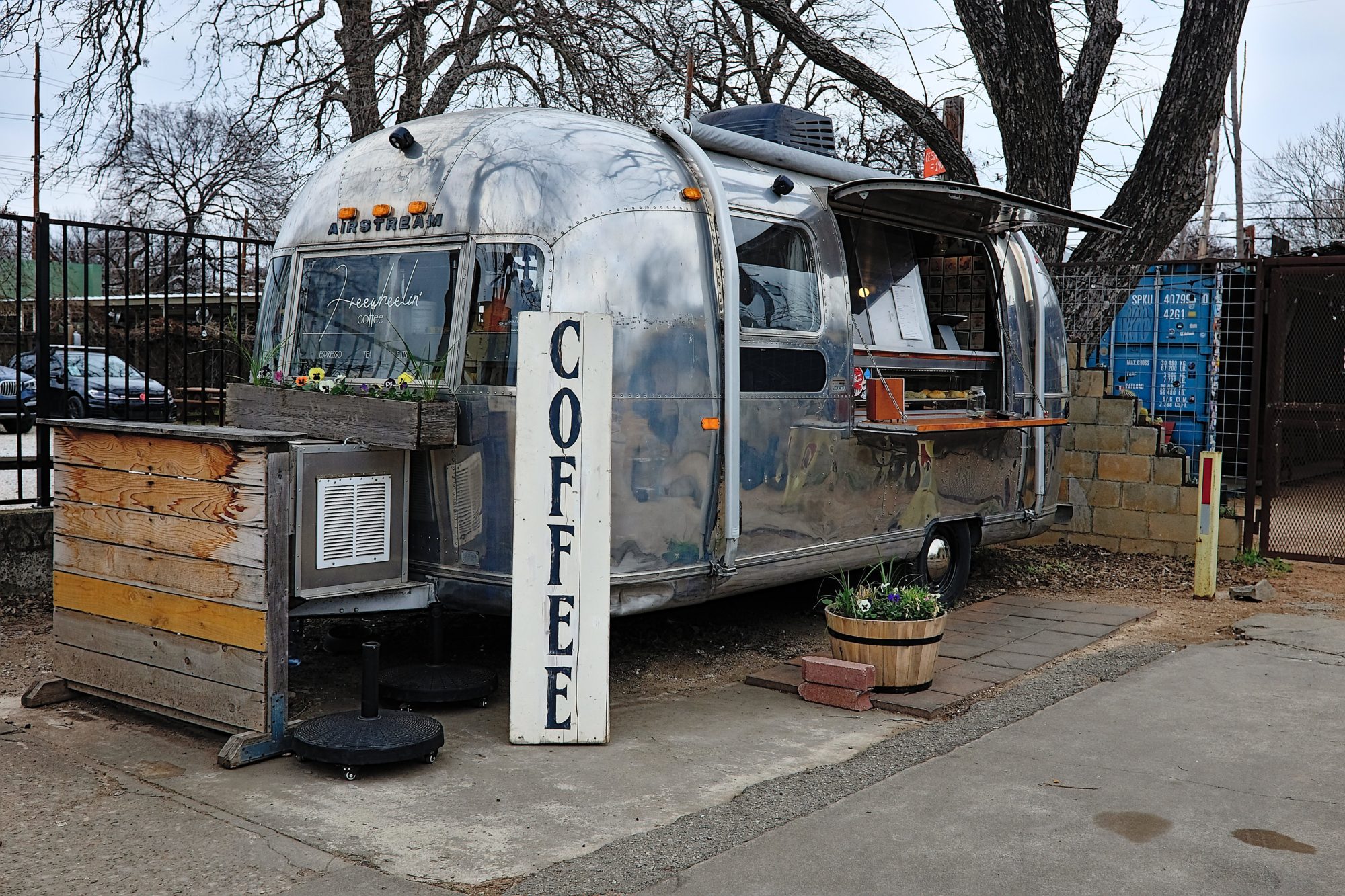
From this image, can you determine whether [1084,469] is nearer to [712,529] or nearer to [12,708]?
[712,529]

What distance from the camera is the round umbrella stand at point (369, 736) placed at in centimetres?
468

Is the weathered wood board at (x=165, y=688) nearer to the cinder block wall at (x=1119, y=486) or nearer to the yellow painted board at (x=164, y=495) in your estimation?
the yellow painted board at (x=164, y=495)

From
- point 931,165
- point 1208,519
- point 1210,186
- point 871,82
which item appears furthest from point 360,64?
point 1210,186

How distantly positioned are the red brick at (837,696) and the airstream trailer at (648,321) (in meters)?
0.66

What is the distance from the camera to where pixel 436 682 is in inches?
226

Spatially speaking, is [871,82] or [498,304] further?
[871,82]

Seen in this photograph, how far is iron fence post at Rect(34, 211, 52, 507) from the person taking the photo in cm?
732

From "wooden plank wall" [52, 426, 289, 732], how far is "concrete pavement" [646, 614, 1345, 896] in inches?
83.1

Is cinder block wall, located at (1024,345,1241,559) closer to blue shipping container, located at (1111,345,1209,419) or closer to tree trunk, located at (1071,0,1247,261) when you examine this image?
tree trunk, located at (1071,0,1247,261)

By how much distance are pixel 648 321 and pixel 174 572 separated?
2.39m

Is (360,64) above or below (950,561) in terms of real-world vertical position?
above

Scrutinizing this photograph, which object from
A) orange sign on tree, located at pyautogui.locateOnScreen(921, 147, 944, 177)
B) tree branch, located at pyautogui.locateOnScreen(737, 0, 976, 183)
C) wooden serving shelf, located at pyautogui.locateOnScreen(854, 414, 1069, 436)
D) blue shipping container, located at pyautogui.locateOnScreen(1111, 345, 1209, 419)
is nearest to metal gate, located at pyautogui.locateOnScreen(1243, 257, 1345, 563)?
blue shipping container, located at pyautogui.locateOnScreen(1111, 345, 1209, 419)

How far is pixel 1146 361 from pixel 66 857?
11.8 metres

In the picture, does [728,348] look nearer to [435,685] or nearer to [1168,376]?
[435,685]
